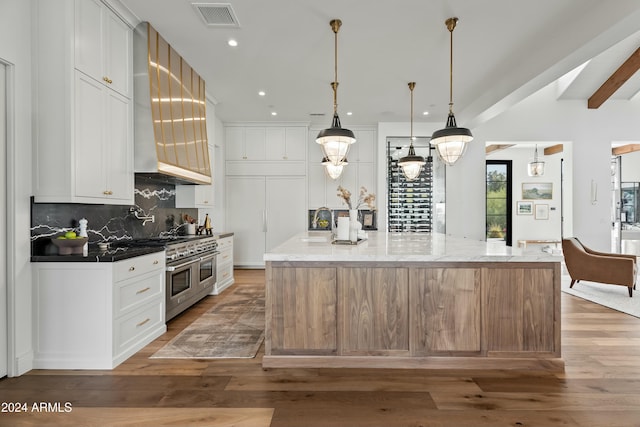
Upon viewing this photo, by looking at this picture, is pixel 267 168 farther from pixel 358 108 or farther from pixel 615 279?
pixel 615 279

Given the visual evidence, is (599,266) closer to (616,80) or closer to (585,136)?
(585,136)

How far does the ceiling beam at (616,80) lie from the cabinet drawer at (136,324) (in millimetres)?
7741

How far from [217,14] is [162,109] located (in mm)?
1094

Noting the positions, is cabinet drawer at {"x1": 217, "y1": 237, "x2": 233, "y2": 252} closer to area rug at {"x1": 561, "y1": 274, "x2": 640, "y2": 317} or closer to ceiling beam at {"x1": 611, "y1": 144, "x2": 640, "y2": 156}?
area rug at {"x1": 561, "y1": 274, "x2": 640, "y2": 317}

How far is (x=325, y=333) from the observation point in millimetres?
2691

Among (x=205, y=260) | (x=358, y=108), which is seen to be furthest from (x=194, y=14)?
(x=358, y=108)

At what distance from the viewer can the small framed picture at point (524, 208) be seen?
1008 cm

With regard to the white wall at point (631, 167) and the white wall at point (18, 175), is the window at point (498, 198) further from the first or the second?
the white wall at point (18, 175)

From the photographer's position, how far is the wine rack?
7078mm

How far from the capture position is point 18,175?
8.34 ft

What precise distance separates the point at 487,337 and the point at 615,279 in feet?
11.9

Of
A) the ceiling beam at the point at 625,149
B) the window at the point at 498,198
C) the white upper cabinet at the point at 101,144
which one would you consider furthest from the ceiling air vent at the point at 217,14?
the ceiling beam at the point at 625,149

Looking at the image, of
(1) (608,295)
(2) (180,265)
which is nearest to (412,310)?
(2) (180,265)

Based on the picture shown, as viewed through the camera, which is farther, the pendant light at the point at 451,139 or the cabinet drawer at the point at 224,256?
the cabinet drawer at the point at 224,256
